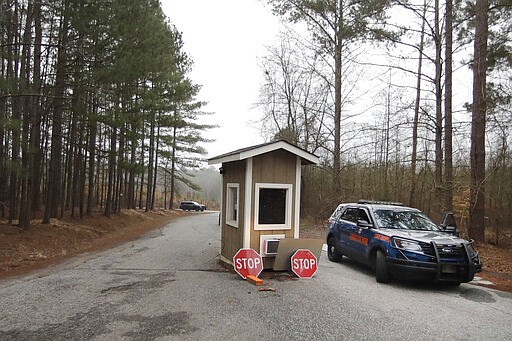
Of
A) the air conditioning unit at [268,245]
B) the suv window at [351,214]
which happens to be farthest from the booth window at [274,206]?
the suv window at [351,214]

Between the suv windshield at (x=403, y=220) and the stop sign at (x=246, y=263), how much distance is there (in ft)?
9.57

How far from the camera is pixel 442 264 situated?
667 cm

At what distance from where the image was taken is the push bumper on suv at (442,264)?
6641mm

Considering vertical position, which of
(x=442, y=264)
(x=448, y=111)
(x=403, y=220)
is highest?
(x=448, y=111)

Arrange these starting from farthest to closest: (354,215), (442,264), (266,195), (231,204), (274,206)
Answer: (354,215) < (231,204) < (274,206) < (266,195) < (442,264)

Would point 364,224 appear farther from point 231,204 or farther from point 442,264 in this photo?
point 231,204

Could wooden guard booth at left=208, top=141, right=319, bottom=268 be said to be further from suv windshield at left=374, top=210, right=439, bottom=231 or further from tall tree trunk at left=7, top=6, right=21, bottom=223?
tall tree trunk at left=7, top=6, right=21, bottom=223

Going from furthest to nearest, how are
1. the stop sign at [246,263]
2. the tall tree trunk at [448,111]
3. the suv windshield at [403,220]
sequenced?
the tall tree trunk at [448,111]
the suv windshield at [403,220]
the stop sign at [246,263]

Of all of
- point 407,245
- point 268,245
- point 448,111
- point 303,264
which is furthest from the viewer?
point 448,111

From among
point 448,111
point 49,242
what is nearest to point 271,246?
point 49,242

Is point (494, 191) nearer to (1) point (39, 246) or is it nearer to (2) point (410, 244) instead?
(2) point (410, 244)

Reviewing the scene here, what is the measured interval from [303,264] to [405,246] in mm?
2020

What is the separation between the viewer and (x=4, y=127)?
9062 millimetres

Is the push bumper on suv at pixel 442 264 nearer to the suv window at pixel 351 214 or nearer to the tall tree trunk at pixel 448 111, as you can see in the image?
the suv window at pixel 351 214
